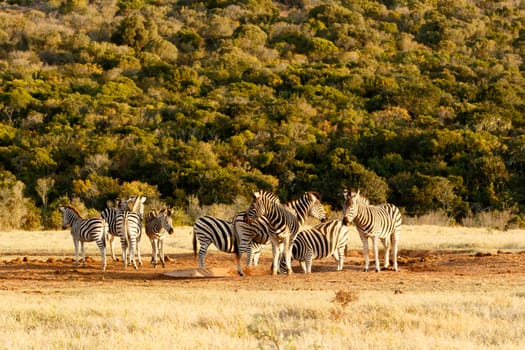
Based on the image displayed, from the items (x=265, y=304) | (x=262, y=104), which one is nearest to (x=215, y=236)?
(x=265, y=304)

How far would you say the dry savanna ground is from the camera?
27.5 feet

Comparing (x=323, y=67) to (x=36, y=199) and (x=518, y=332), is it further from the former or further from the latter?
(x=518, y=332)

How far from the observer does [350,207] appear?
1606 centimetres

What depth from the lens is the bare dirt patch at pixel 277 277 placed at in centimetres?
1462

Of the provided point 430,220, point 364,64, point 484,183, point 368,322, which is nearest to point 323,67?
point 364,64

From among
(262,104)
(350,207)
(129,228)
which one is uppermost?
(262,104)

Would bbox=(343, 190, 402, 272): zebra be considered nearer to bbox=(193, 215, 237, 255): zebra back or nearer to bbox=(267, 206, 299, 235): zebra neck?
bbox=(267, 206, 299, 235): zebra neck

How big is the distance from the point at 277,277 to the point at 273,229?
3.59 feet

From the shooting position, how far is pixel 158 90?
52250 mm

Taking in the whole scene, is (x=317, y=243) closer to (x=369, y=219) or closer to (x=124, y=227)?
(x=369, y=219)

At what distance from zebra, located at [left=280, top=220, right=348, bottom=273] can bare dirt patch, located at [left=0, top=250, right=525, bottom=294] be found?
14.4 inches

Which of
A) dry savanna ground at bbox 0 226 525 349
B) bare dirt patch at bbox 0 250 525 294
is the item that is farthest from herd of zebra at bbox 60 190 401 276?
dry savanna ground at bbox 0 226 525 349

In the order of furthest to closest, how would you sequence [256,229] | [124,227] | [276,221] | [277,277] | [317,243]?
[124,227]
[317,243]
[256,229]
[276,221]
[277,277]

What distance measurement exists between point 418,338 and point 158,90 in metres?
45.6
